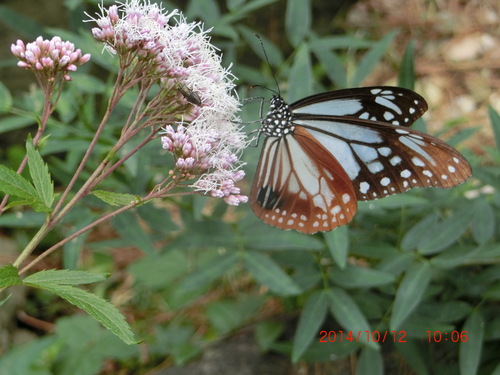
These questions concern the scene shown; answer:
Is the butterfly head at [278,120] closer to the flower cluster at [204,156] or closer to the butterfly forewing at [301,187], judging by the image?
the butterfly forewing at [301,187]

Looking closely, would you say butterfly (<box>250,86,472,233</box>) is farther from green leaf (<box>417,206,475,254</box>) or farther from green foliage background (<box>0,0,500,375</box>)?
green leaf (<box>417,206,475,254</box>)

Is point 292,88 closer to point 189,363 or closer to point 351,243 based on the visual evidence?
point 351,243

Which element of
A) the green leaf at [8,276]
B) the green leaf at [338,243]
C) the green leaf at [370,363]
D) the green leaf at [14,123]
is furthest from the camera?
the green leaf at [14,123]

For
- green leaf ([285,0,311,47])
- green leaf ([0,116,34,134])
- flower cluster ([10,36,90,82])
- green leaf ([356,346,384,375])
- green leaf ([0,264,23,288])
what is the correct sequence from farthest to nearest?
green leaf ([285,0,311,47]), green leaf ([0,116,34,134]), green leaf ([356,346,384,375]), flower cluster ([10,36,90,82]), green leaf ([0,264,23,288])

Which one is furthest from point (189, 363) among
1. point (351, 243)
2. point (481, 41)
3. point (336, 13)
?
point (481, 41)

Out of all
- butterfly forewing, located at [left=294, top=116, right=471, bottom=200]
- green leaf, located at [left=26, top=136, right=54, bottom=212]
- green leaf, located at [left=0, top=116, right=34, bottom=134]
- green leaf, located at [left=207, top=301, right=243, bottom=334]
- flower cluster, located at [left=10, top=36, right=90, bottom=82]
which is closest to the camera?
green leaf, located at [left=26, top=136, right=54, bottom=212]

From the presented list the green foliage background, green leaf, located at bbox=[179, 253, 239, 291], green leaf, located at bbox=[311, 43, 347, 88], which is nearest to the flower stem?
the green foliage background

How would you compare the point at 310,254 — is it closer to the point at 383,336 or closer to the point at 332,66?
the point at 383,336

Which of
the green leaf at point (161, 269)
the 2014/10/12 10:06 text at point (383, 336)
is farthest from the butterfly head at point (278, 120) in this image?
the green leaf at point (161, 269)
